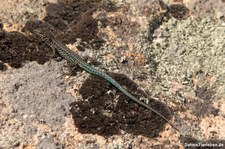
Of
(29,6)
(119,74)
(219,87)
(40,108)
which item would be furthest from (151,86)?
(29,6)

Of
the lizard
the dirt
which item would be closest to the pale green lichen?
the dirt

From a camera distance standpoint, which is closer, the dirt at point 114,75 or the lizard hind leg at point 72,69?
the dirt at point 114,75

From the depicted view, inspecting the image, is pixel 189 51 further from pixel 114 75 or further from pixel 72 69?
pixel 72 69

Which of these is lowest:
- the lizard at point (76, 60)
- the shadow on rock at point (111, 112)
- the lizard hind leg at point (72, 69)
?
the shadow on rock at point (111, 112)

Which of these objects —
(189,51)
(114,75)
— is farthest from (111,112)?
Answer: (189,51)

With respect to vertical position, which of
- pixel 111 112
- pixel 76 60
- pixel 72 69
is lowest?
pixel 111 112

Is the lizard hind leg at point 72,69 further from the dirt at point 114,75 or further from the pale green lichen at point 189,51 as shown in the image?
the pale green lichen at point 189,51

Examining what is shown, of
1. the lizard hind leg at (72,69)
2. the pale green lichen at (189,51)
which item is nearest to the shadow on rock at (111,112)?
the lizard hind leg at (72,69)

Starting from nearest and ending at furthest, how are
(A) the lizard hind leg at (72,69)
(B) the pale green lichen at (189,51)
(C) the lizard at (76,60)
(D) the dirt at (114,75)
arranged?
1. (D) the dirt at (114,75)
2. (C) the lizard at (76,60)
3. (A) the lizard hind leg at (72,69)
4. (B) the pale green lichen at (189,51)
